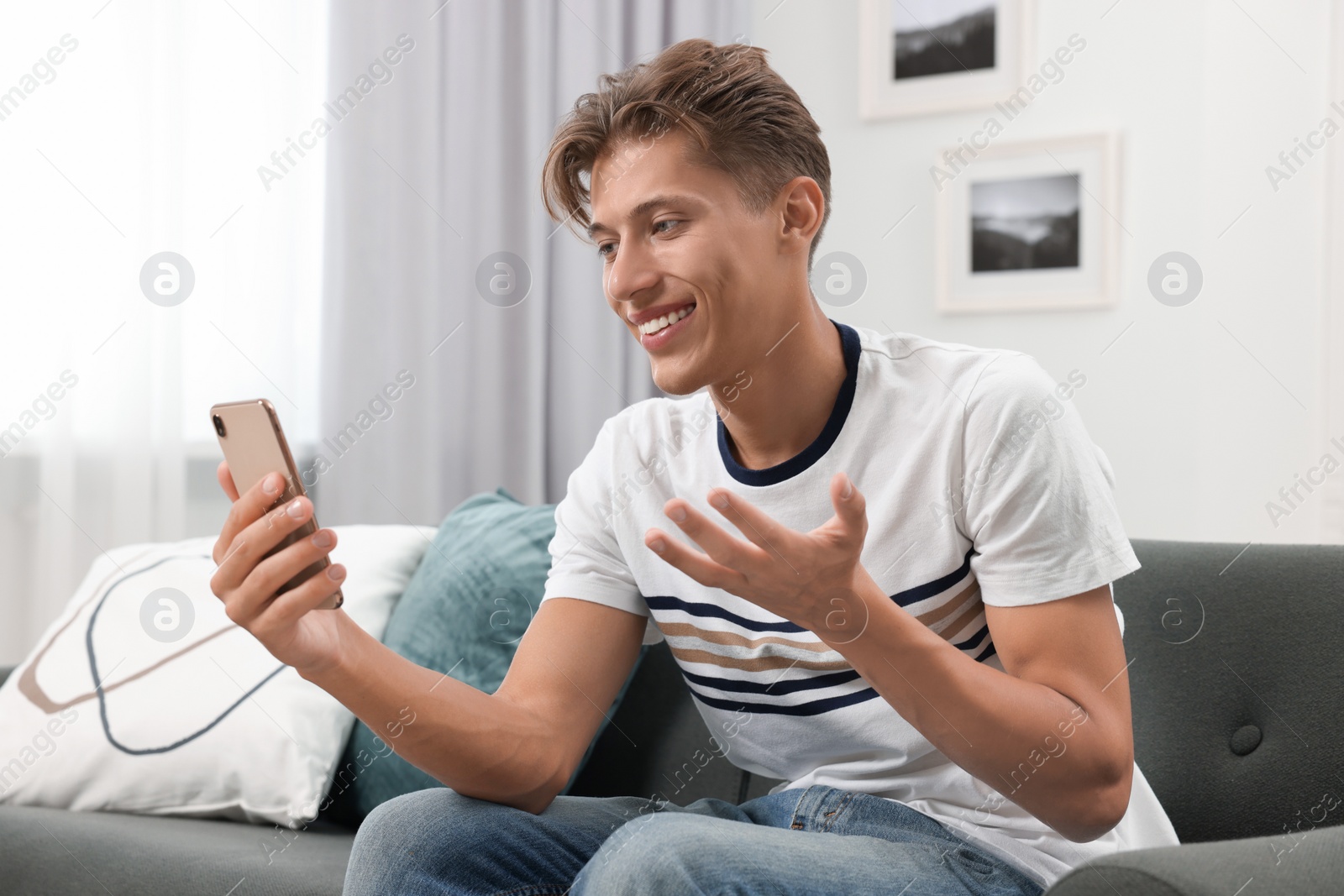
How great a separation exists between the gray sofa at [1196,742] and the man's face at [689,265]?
1.80ft

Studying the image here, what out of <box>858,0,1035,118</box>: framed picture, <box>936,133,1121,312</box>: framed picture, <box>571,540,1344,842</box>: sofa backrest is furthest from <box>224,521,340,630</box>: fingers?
<box>858,0,1035,118</box>: framed picture

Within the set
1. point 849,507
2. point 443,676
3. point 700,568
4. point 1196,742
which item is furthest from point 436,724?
point 1196,742

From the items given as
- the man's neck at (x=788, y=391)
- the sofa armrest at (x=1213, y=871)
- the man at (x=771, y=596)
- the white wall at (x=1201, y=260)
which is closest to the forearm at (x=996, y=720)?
the man at (x=771, y=596)

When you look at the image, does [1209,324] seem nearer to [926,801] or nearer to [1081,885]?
[926,801]

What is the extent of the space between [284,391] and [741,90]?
1.38 m

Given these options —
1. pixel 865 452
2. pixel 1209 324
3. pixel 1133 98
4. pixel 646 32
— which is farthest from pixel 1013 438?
pixel 646 32

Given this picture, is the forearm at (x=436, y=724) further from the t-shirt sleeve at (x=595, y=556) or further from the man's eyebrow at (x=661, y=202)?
the man's eyebrow at (x=661, y=202)

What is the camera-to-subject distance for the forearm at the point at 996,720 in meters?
0.80

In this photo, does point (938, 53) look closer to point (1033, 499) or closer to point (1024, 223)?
point (1024, 223)

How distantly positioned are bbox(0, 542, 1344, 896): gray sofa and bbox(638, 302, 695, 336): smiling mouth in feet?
1.92

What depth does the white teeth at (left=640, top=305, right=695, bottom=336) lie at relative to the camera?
1.06 meters

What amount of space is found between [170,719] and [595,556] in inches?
25.1

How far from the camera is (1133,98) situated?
2258 millimetres

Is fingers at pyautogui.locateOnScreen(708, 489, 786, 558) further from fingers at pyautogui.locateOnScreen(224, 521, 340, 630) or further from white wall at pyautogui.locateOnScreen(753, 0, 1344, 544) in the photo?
white wall at pyautogui.locateOnScreen(753, 0, 1344, 544)
